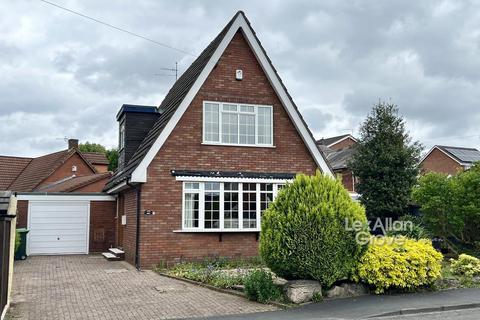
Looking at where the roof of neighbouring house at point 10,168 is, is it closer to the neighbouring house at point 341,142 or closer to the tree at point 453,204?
the tree at point 453,204

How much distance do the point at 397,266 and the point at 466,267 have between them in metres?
3.20

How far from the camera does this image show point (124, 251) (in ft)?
58.5

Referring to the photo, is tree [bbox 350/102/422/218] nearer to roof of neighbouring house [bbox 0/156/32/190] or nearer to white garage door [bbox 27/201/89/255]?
white garage door [bbox 27/201/89/255]

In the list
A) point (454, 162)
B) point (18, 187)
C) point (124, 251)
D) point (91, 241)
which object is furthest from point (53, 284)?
point (454, 162)

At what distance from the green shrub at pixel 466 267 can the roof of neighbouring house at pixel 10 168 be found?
1319 inches

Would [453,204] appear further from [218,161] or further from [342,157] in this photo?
[342,157]

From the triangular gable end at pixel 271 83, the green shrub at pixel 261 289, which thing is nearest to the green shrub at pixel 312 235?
the green shrub at pixel 261 289

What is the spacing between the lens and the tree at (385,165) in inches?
888

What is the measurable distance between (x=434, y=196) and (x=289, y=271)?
9091mm

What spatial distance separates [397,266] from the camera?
36.7 feet

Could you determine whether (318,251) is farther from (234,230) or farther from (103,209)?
(103,209)

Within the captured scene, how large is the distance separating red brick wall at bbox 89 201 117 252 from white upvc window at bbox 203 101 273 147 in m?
7.30

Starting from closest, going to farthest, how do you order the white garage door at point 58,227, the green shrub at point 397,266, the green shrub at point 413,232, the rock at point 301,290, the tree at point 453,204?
the rock at point 301,290, the green shrub at point 397,266, the green shrub at point 413,232, the tree at point 453,204, the white garage door at point 58,227

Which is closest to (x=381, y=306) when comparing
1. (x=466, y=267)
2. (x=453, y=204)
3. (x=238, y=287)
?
(x=238, y=287)
